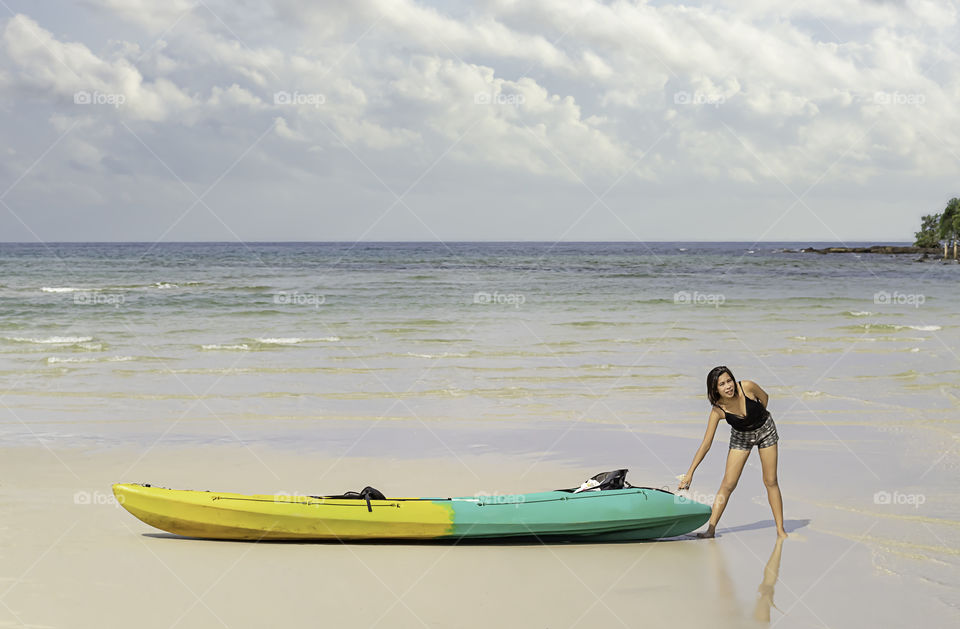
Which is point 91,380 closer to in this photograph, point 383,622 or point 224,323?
point 224,323

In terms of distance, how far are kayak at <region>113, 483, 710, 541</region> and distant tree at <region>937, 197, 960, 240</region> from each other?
63.3 m

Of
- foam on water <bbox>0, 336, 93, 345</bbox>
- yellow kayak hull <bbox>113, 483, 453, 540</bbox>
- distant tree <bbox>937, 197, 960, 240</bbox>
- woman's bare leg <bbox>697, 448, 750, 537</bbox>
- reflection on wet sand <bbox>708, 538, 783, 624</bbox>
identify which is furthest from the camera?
distant tree <bbox>937, 197, 960, 240</bbox>

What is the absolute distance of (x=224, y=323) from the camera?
21547 mm

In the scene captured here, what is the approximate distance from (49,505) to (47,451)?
6.89 ft

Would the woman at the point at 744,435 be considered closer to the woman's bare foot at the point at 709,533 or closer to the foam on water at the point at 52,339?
the woman's bare foot at the point at 709,533

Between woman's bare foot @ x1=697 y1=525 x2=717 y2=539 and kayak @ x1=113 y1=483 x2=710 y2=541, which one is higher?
kayak @ x1=113 y1=483 x2=710 y2=541

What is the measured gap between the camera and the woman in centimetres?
643

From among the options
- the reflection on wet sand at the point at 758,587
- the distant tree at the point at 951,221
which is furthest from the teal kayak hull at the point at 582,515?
the distant tree at the point at 951,221

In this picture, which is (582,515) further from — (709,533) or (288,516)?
(288,516)

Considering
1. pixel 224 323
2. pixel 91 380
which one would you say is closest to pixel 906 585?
pixel 91 380

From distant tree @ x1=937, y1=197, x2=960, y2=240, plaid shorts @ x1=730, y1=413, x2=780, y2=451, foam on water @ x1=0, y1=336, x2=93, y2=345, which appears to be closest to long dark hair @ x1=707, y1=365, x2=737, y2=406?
plaid shorts @ x1=730, y1=413, x2=780, y2=451

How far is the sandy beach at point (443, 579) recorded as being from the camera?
503 cm

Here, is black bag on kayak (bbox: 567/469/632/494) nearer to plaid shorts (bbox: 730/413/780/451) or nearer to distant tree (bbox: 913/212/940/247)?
plaid shorts (bbox: 730/413/780/451)

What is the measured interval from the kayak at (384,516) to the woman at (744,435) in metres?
0.50
